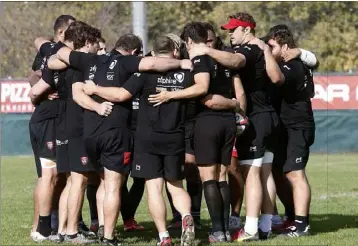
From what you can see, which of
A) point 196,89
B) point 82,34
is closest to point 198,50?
point 196,89

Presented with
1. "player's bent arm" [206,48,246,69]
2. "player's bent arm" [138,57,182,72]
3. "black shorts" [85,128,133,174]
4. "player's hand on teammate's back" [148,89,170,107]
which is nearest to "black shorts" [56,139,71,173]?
"black shorts" [85,128,133,174]

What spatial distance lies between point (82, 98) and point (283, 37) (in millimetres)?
2509

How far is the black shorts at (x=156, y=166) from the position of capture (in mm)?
9273

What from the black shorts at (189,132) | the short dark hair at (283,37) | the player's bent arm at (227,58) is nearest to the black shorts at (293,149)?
the short dark hair at (283,37)

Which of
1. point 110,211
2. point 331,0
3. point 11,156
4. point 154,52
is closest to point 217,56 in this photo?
point 154,52

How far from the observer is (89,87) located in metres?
9.45

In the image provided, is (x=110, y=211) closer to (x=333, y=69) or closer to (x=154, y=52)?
(x=154, y=52)

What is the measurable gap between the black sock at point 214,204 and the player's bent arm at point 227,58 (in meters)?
1.26

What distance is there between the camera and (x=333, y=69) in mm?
34719

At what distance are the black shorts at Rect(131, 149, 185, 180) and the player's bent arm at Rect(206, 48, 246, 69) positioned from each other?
107cm

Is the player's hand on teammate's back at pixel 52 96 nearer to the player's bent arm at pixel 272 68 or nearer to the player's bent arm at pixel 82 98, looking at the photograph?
the player's bent arm at pixel 82 98

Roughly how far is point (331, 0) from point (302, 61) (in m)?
23.5

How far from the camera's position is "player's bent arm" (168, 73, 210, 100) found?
9.26 metres

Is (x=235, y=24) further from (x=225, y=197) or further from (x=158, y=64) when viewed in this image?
(x=225, y=197)
